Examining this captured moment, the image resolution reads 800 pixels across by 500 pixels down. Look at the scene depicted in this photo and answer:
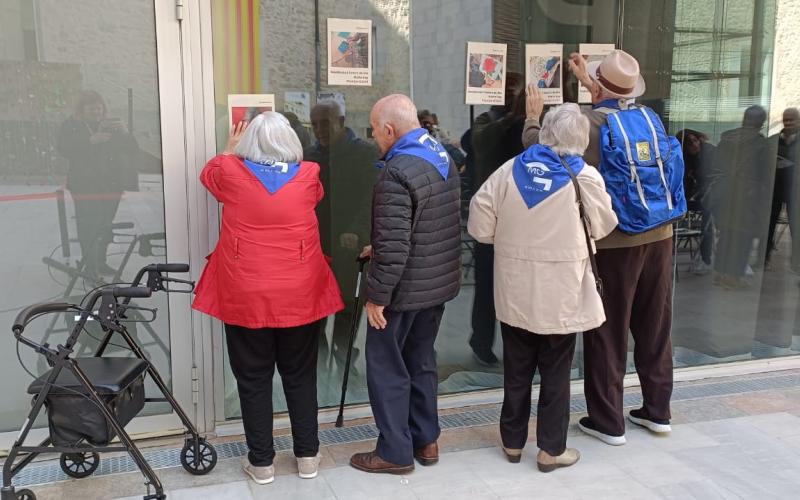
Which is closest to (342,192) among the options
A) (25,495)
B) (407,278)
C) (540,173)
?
(407,278)

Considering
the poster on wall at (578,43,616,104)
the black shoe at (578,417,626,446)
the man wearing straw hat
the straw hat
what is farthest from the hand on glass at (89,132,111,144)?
the black shoe at (578,417,626,446)

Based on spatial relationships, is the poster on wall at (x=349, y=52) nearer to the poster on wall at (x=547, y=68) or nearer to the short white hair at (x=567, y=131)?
the poster on wall at (x=547, y=68)

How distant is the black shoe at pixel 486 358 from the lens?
469cm

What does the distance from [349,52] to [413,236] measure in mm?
1314

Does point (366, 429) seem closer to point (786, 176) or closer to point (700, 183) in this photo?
point (700, 183)

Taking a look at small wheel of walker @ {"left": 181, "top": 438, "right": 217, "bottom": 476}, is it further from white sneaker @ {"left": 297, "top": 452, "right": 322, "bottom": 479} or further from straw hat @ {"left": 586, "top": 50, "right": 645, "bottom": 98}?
straw hat @ {"left": 586, "top": 50, "right": 645, "bottom": 98}

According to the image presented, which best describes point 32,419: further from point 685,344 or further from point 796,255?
point 796,255

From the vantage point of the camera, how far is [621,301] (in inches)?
155

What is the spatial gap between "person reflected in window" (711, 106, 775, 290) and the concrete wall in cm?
190

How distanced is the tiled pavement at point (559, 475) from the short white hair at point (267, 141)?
155cm

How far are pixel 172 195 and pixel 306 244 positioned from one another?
34.3 inches

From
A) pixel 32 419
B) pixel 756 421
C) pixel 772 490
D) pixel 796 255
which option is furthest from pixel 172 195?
pixel 796 255

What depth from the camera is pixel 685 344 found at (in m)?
5.19

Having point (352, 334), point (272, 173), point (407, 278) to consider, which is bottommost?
point (352, 334)
